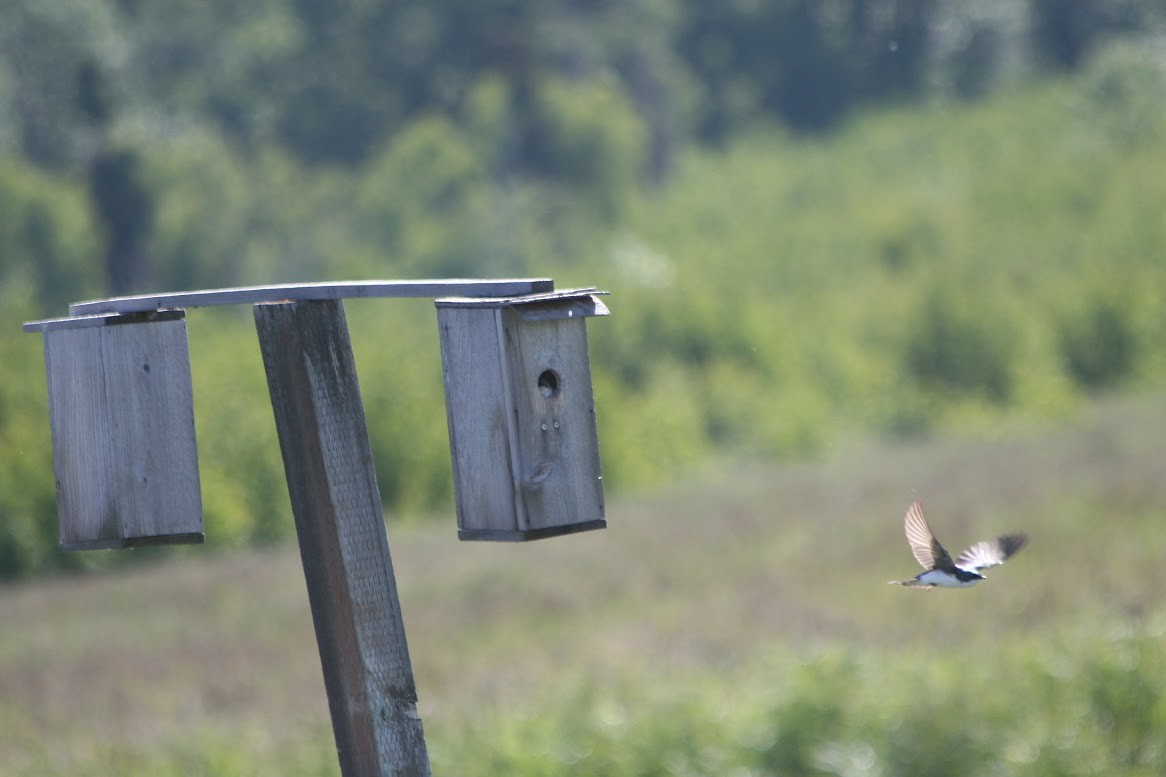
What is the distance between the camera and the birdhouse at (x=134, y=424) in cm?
377

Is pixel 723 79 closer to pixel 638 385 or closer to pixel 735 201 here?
pixel 735 201

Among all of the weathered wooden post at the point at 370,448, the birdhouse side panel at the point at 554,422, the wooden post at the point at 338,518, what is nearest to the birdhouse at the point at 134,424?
the weathered wooden post at the point at 370,448

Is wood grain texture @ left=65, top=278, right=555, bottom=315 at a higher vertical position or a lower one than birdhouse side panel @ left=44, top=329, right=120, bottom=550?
higher

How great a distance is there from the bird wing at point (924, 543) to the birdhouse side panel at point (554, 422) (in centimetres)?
75

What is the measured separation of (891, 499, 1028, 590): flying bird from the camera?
3.02 m

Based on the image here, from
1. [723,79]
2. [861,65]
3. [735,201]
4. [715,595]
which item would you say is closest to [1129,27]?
[861,65]

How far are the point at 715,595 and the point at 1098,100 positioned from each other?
37668 millimetres

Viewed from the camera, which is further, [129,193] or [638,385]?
[129,193]

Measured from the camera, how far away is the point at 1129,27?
61.3 meters

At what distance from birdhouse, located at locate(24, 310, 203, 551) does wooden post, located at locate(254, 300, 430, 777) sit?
37 centimetres

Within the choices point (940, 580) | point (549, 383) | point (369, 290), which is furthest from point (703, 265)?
point (940, 580)

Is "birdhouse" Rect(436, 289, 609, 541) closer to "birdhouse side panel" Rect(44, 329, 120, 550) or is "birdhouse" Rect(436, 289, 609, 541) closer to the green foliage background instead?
"birdhouse side panel" Rect(44, 329, 120, 550)

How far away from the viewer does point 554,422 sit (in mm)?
3596

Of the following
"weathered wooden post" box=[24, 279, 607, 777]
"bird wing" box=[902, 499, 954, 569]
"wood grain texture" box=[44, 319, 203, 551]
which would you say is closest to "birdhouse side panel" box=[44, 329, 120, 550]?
"wood grain texture" box=[44, 319, 203, 551]
